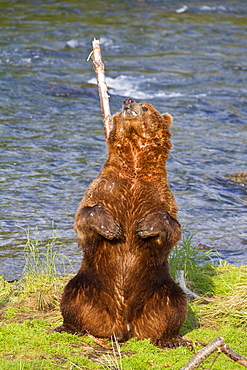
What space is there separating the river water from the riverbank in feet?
3.90

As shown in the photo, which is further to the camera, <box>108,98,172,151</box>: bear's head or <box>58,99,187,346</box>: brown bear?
<box>108,98,172,151</box>: bear's head

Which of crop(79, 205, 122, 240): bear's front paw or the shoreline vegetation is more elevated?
crop(79, 205, 122, 240): bear's front paw

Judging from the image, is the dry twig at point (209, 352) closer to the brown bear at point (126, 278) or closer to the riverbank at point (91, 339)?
the riverbank at point (91, 339)

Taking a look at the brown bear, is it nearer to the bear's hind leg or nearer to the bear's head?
the bear's hind leg

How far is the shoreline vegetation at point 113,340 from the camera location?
4.48 metres

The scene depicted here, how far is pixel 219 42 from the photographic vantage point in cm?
2002

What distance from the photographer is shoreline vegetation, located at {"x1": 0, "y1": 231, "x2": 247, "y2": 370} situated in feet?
14.7

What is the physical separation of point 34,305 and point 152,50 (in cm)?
1395

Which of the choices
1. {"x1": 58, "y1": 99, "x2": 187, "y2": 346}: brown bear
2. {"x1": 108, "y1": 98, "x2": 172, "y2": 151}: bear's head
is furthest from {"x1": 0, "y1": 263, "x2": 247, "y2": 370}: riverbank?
{"x1": 108, "y1": 98, "x2": 172, "y2": 151}: bear's head

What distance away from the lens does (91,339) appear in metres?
5.02

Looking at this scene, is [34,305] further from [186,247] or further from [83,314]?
[186,247]

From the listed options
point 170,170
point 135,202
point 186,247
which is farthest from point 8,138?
point 135,202

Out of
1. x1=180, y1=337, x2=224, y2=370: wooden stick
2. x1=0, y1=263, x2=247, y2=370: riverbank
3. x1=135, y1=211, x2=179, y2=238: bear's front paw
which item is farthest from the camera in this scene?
x1=135, y1=211, x2=179, y2=238: bear's front paw

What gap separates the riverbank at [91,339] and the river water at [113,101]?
119 cm
